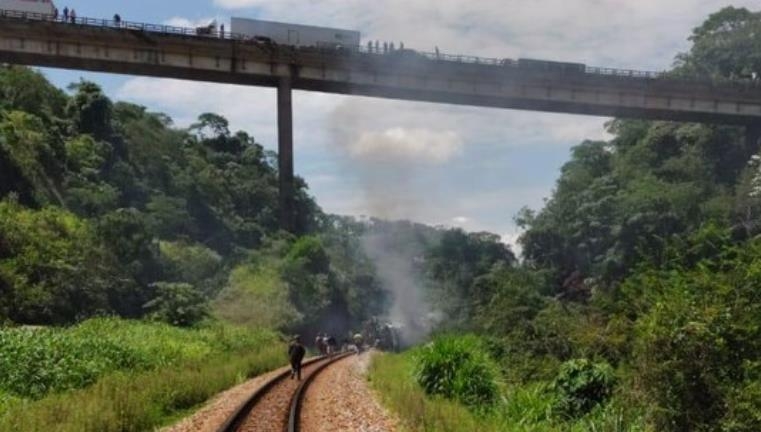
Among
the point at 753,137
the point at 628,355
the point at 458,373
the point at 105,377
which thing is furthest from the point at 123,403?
the point at 753,137

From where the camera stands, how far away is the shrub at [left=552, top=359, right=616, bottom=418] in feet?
56.8

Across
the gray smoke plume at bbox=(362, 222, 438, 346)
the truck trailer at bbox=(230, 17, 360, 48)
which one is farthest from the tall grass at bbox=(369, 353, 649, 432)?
the gray smoke plume at bbox=(362, 222, 438, 346)

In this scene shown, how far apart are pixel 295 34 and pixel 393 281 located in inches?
1855

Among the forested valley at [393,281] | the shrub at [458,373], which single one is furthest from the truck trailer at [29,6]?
the shrub at [458,373]

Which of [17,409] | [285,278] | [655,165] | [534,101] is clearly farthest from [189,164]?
[17,409]

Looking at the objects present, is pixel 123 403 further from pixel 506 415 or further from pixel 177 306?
pixel 177 306

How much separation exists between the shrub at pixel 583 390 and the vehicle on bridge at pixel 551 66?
48.4 meters

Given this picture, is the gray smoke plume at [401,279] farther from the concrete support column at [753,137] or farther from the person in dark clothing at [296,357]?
the person in dark clothing at [296,357]

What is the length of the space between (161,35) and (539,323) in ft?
124

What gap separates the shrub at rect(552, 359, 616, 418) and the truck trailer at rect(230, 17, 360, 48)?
150ft

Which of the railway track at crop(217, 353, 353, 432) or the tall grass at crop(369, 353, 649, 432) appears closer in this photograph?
the tall grass at crop(369, 353, 649, 432)

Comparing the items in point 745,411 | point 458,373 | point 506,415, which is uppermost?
point 745,411

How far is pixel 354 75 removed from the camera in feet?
199

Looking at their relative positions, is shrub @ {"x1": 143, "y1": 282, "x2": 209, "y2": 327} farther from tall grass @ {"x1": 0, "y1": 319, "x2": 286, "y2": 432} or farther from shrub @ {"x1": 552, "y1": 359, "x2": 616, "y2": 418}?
shrub @ {"x1": 552, "y1": 359, "x2": 616, "y2": 418}
